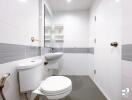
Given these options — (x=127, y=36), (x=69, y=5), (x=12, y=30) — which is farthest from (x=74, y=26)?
(x=12, y=30)

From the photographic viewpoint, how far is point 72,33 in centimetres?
369

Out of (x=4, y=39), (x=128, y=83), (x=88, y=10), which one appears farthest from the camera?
(x=88, y=10)

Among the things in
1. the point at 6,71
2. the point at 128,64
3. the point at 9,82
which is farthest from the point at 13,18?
the point at 128,64

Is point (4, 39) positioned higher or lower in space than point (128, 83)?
higher

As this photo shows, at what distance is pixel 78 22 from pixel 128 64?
9.15 ft

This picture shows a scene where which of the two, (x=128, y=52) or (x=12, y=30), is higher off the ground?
(x=12, y=30)

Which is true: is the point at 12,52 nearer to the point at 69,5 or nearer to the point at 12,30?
the point at 12,30

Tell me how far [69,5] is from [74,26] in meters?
0.73

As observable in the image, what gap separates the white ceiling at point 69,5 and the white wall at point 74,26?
0.18 m

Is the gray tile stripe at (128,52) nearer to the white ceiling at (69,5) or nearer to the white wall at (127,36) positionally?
the white wall at (127,36)

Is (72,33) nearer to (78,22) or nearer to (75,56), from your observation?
(78,22)

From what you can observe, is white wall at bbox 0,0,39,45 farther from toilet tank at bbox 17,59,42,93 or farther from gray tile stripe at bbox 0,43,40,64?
toilet tank at bbox 17,59,42,93

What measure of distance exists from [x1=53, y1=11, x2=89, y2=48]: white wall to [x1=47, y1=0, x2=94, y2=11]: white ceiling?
6.9 inches

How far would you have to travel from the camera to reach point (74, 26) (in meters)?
3.67
